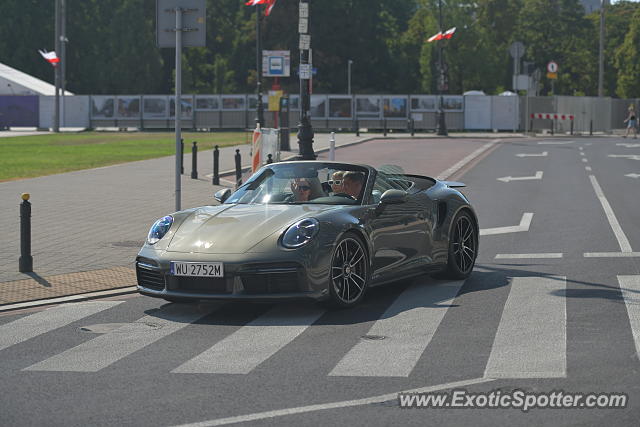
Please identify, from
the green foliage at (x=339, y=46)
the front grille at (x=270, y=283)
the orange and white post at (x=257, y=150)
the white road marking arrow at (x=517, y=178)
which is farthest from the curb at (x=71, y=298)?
the green foliage at (x=339, y=46)

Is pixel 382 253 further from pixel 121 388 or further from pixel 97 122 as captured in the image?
pixel 97 122

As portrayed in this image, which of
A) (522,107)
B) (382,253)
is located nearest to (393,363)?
(382,253)

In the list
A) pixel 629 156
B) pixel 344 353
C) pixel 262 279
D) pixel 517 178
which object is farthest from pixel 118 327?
pixel 629 156

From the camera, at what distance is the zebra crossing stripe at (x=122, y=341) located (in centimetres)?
745

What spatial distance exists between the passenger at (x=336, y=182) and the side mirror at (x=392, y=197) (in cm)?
52

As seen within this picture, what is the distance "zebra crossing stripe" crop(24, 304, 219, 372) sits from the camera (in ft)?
24.5

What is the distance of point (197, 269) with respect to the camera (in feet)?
30.1

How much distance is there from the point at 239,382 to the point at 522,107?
2439 inches

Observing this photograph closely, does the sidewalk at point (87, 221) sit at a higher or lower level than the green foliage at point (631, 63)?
lower

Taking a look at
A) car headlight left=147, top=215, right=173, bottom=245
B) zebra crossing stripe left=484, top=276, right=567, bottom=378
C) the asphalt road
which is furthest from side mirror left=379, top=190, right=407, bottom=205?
car headlight left=147, top=215, right=173, bottom=245

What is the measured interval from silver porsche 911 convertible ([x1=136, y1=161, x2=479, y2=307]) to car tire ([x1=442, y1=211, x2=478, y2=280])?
0.04 feet

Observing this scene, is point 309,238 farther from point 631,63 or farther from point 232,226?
point 631,63

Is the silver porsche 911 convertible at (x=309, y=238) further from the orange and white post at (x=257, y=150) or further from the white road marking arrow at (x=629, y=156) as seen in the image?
the white road marking arrow at (x=629, y=156)

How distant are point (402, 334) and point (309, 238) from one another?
133cm
